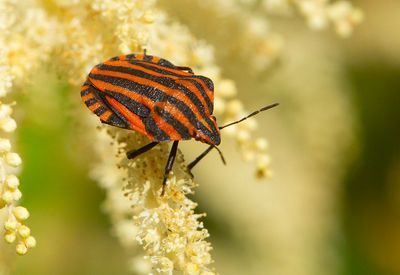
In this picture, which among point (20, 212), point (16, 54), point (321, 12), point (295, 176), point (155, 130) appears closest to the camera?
point (20, 212)

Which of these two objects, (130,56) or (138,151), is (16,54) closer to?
(130,56)

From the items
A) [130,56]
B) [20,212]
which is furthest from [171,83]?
[20,212]

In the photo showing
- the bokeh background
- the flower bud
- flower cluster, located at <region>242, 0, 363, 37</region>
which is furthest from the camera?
the bokeh background

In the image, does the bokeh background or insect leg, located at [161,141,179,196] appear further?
the bokeh background

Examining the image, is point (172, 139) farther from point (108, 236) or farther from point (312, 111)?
point (312, 111)

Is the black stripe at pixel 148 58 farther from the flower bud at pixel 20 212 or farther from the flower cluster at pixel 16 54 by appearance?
the flower bud at pixel 20 212

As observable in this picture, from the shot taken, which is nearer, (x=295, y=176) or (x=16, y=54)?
(x=16, y=54)

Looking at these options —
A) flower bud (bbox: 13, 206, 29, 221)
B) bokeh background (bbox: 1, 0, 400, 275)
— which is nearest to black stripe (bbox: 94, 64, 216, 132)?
flower bud (bbox: 13, 206, 29, 221)

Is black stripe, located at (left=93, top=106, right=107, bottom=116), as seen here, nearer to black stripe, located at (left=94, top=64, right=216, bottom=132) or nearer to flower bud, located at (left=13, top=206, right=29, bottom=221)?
black stripe, located at (left=94, top=64, right=216, bottom=132)
